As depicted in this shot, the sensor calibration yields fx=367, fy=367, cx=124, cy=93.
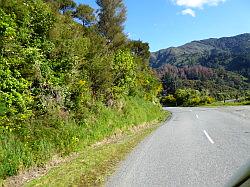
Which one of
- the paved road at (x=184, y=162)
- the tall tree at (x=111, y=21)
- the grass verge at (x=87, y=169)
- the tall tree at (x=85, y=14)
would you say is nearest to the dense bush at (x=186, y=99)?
the tall tree at (x=111, y=21)

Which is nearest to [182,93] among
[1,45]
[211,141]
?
[211,141]

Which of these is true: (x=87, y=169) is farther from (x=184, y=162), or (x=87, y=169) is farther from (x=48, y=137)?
(x=184, y=162)

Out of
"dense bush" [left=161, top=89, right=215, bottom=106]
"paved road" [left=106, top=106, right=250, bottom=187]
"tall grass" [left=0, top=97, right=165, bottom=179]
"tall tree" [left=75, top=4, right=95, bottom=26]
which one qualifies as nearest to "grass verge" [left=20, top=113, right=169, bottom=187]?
"paved road" [left=106, top=106, right=250, bottom=187]

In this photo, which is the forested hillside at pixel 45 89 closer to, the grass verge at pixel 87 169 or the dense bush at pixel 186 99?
the grass verge at pixel 87 169

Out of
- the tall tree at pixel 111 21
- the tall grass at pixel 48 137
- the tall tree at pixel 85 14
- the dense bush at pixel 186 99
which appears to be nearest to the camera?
the tall grass at pixel 48 137

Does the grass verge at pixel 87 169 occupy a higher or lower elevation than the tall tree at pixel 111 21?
lower

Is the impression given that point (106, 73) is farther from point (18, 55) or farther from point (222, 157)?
point (222, 157)

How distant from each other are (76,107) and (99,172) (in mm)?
5381

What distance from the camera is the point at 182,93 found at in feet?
279

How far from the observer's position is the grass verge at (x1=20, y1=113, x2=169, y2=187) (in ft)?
25.3

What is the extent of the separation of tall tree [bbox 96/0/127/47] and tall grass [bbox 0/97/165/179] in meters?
9.32

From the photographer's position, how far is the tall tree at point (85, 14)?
23.6 metres

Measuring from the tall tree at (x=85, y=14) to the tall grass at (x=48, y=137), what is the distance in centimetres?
884

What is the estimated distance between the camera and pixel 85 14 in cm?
2381
